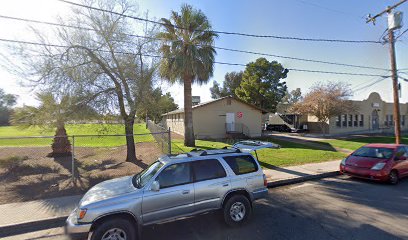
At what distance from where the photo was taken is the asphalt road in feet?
A: 14.1

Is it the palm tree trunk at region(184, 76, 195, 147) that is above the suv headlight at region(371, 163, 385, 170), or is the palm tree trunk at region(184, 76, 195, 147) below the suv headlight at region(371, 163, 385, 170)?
above

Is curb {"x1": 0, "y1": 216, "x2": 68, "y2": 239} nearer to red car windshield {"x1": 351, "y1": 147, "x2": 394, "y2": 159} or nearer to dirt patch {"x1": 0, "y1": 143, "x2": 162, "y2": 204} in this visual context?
dirt patch {"x1": 0, "y1": 143, "x2": 162, "y2": 204}

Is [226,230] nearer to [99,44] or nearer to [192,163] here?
[192,163]

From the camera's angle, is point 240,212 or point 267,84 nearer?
point 240,212

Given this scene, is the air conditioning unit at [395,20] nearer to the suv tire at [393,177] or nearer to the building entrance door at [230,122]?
the suv tire at [393,177]

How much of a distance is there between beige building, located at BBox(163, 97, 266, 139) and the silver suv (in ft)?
56.0

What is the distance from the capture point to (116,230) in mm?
3811

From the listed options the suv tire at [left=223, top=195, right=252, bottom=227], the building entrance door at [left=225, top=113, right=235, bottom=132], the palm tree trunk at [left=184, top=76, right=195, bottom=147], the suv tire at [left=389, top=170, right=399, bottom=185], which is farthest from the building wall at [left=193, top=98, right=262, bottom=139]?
the suv tire at [left=223, top=195, right=252, bottom=227]

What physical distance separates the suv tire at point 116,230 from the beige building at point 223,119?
18.2m

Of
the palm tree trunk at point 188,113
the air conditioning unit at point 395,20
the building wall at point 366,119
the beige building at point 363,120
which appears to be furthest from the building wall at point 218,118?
the air conditioning unit at point 395,20

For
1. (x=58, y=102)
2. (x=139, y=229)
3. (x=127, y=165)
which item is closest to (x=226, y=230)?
(x=139, y=229)

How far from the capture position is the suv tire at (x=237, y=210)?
182 inches

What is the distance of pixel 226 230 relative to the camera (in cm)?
451

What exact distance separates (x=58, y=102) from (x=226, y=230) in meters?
8.18
